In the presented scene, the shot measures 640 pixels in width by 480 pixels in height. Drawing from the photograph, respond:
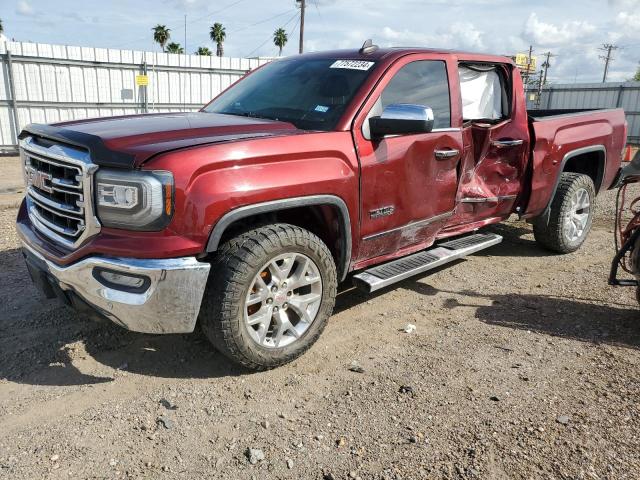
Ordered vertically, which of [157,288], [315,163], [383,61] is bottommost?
[157,288]

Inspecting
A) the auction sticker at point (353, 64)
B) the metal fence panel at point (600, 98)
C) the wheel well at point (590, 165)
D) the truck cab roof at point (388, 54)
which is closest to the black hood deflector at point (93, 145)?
the auction sticker at point (353, 64)

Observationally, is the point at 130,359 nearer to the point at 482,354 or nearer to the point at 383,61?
the point at 482,354

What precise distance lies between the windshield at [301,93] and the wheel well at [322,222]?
0.53 meters

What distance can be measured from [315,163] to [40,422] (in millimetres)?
2034

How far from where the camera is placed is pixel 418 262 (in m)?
4.11

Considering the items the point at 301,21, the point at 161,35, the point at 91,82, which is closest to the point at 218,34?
the point at 161,35

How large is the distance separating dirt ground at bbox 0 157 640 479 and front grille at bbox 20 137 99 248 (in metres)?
0.86

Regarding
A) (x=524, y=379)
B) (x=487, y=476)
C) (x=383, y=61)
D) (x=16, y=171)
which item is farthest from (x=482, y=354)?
(x=16, y=171)

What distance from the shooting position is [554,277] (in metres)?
5.10

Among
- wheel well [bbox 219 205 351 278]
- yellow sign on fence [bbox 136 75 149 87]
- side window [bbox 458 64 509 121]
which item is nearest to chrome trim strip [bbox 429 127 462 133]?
side window [bbox 458 64 509 121]

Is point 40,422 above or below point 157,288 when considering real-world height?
below

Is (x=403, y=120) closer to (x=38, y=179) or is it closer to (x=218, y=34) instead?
(x=38, y=179)

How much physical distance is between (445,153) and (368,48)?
1.00 metres

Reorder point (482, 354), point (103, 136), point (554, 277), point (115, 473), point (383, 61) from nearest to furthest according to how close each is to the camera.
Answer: point (115, 473), point (103, 136), point (482, 354), point (383, 61), point (554, 277)
